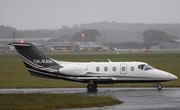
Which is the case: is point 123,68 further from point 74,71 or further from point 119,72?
point 74,71

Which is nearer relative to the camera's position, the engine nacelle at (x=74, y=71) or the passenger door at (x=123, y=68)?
the passenger door at (x=123, y=68)

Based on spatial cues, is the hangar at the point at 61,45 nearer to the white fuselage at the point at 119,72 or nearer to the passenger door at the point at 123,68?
the white fuselage at the point at 119,72

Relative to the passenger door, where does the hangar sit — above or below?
above

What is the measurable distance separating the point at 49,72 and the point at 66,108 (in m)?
8.19

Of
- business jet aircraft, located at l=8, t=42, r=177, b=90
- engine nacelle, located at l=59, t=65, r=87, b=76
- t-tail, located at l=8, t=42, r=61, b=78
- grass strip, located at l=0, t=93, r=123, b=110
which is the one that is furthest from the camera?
t-tail, located at l=8, t=42, r=61, b=78

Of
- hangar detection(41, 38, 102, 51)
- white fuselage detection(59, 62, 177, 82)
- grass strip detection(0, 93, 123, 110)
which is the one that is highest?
hangar detection(41, 38, 102, 51)

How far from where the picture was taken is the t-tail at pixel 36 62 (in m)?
23.5

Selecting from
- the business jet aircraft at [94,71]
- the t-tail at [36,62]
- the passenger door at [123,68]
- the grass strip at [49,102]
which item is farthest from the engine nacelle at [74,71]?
the grass strip at [49,102]

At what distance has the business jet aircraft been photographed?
2280 cm

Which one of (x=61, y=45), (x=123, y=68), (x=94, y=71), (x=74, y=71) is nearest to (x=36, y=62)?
(x=74, y=71)

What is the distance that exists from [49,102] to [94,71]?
706 centimetres

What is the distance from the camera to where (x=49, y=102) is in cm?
1688

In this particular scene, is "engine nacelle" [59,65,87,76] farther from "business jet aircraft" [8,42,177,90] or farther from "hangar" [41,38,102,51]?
"hangar" [41,38,102,51]

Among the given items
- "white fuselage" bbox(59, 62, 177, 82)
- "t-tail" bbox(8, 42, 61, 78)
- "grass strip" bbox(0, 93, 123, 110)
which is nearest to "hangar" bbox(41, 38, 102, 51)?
"t-tail" bbox(8, 42, 61, 78)
